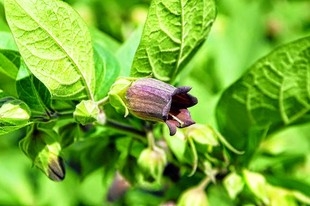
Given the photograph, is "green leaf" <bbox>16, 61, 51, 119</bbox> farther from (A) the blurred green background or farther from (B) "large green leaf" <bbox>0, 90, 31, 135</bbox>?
(A) the blurred green background

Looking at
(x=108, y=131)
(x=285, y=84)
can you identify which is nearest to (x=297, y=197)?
(x=285, y=84)

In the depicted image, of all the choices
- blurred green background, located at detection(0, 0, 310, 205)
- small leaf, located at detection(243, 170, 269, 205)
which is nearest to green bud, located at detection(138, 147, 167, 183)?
small leaf, located at detection(243, 170, 269, 205)

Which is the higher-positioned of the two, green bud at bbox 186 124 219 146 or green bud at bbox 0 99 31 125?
green bud at bbox 186 124 219 146

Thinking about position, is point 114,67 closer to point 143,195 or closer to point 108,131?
point 108,131

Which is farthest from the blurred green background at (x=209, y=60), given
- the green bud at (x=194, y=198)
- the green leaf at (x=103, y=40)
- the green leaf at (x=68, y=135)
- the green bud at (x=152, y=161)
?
the green leaf at (x=68, y=135)

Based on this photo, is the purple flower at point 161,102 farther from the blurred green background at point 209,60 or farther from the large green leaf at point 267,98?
the blurred green background at point 209,60

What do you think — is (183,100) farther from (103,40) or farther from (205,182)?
(103,40)

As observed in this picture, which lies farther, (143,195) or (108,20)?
(108,20)
